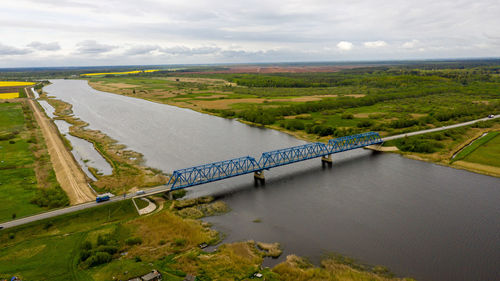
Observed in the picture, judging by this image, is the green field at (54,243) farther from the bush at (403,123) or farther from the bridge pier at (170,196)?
the bush at (403,123)

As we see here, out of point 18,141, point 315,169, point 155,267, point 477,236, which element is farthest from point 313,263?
point 18,141

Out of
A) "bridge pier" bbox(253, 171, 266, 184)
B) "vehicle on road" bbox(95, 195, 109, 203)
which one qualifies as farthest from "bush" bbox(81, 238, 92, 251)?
"bridge pier" bbox(253, 171, 266, 184)

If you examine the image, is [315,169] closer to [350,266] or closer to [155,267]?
[350,266]

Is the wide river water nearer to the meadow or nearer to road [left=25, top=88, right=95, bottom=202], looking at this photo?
road [left=25, top=88, right=95, bottom=202]

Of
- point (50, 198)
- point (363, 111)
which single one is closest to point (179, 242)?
point (50, 198)

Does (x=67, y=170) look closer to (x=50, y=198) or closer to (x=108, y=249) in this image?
(x=50, y=198)

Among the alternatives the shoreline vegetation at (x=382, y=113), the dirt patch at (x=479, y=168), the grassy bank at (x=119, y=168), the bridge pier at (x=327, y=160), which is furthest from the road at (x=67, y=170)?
the dirt patch at (x=479, y=168)
